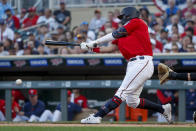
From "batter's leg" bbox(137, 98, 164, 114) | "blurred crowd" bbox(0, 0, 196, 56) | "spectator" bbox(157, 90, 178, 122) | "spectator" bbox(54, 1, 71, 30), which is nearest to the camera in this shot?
"batter's leg" bbox(137, 98, 164, 114)

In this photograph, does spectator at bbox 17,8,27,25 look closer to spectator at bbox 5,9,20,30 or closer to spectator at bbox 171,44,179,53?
spectator at bbox 5,9,20,30

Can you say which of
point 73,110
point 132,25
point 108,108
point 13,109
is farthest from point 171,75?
point 13,109

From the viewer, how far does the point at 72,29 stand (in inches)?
506

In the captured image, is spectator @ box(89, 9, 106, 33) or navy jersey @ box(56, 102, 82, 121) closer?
navy jersey @ box(56, 102, 82, 121)

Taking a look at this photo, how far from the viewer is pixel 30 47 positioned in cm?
1149

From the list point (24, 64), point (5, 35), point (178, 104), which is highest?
point (5, 35)

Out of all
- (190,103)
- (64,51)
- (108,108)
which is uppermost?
(64,51)

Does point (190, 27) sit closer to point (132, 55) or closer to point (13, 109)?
point (13, 109)

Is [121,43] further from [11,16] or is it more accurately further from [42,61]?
[11,16]

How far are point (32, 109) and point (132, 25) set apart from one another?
14.4 feet

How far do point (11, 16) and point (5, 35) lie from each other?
3.52ft

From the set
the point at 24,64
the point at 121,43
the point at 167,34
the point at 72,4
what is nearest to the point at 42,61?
the point at 24,64

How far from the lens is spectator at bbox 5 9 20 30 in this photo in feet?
46.2

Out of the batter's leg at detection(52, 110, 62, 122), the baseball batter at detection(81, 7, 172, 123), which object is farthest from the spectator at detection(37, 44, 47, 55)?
the baseball batter at detection(81, 7, 172, 123)
